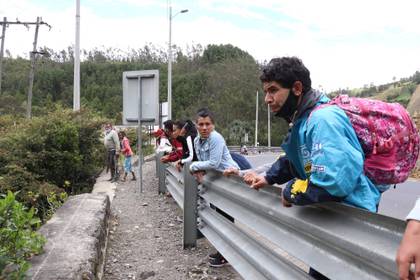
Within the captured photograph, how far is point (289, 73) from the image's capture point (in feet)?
8.03

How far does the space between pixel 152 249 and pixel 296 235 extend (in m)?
2.86

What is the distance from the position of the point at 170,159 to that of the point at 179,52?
329 ft

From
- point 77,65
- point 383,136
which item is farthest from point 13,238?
point 77,65

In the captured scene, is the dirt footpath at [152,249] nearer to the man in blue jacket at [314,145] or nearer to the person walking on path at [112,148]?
the man in blue jacket at [314,145]

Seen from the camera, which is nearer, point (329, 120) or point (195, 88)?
point (329, 120)

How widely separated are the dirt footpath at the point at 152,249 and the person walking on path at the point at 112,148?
559 centimetres

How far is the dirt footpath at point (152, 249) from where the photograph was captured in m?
4.23

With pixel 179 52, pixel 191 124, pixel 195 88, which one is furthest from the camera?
pixel 179 52

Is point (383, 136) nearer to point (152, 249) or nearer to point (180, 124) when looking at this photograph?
point (152, 249)

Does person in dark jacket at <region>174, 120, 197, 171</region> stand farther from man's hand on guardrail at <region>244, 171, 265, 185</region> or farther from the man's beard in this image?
the man's beard

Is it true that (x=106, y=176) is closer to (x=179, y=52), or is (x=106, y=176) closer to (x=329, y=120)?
(x=329, y=120)

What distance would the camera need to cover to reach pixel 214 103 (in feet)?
254

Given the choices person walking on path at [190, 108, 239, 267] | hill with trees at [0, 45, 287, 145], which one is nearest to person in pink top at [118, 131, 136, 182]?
person walking on path at [190, 108, 239, 267]

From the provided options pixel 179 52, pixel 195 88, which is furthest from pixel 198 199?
pixel 179 52
